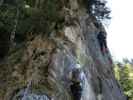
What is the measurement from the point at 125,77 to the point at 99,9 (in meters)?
14.3

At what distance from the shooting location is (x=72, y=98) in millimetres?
14688

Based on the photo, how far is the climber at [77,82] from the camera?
1488 cm

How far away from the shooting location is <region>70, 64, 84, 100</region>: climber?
14.9 m

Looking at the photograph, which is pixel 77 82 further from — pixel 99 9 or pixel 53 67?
pixel 99 9

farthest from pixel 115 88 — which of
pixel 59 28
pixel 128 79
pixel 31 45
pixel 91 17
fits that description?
pixel 128 79

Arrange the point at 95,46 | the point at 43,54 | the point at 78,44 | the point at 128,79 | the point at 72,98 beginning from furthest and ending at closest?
the point at 128,79 → the point at 95,46 → the point at 78,44 → the point at 43,54 → the point at 72,98

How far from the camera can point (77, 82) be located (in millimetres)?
15195

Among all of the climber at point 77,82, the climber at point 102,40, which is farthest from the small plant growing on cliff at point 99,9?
the climber at point 77,82

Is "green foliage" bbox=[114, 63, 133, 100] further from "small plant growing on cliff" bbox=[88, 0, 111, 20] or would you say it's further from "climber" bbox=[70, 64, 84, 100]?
"climber" bbox=[70, 64, 84, 100]

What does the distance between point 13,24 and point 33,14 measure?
110 cm

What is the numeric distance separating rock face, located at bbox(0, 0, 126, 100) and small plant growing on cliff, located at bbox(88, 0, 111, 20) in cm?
342

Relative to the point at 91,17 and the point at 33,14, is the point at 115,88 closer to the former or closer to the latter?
the point at 91,17

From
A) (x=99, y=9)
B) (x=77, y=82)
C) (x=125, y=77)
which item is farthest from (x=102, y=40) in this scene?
(x=125, y=77)

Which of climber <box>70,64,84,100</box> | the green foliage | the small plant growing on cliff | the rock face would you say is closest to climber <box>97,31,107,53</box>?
the small plant growing on cliff
